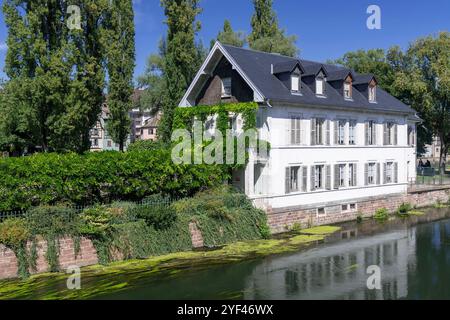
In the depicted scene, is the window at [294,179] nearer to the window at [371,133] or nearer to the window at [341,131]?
the window at [341,131]

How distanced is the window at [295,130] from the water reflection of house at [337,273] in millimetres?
7163

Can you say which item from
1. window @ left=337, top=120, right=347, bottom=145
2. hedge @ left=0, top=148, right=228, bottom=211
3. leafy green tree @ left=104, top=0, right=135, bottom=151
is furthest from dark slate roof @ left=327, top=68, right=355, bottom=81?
leafy green tree @ left=104, top=0, right=135, bottom=151

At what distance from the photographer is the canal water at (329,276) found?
19.4m

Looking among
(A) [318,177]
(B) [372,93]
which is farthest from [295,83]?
(B) [372,93]

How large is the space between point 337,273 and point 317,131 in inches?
526

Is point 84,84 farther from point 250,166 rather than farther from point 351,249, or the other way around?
point 351,249

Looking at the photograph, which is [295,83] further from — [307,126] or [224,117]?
[224,117]

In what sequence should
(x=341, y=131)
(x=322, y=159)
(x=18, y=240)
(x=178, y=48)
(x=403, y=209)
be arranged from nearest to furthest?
(x=18, y=240), (x=322, y=159), (x=341, y=131), (x=403, y=209), (x=178, y=48)

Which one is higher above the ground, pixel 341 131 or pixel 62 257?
pixel 341 131

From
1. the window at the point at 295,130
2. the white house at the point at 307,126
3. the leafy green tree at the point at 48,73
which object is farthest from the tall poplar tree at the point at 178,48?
the window at the point at 295,130

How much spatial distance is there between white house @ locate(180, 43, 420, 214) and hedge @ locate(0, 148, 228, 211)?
3.91m

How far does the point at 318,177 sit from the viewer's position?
34.2m

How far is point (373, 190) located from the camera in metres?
38.5

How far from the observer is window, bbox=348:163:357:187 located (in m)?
36.5
